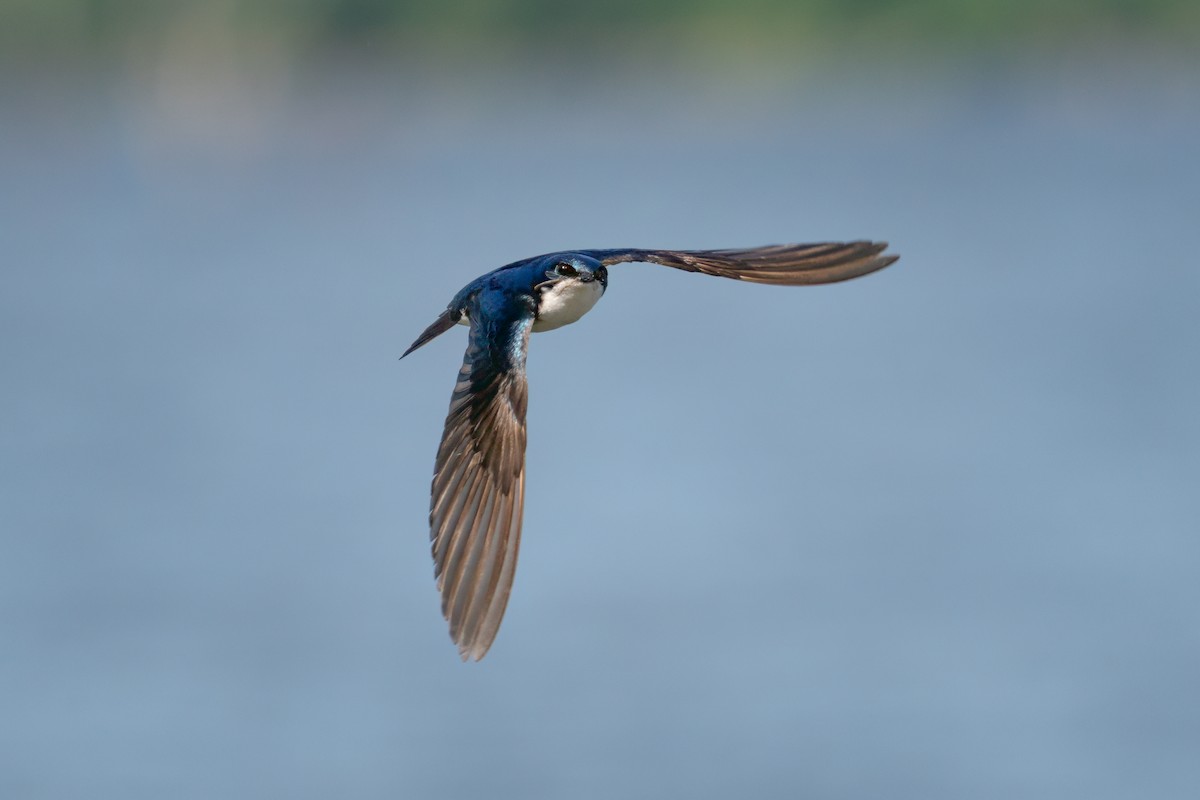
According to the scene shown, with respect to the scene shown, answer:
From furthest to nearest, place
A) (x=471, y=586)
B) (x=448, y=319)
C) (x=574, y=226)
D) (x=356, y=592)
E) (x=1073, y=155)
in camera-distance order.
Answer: (x=1073, y=155) < (x=574, y=226) < (x=356, y=592) < (x=448, y=319) < (x=471, y=586)

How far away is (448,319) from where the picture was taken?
3.58 metres

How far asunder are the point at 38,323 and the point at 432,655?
30.4 feet

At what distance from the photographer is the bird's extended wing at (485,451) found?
3.27 m

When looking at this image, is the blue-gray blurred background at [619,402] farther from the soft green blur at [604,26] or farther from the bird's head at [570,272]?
the bird's head at [570,272]

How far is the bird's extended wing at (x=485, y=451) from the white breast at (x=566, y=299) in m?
0.03

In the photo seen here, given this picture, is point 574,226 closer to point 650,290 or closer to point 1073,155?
point 650,290

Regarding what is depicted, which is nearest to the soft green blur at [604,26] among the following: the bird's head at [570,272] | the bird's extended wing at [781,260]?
the bird's extended wing at [781,260]

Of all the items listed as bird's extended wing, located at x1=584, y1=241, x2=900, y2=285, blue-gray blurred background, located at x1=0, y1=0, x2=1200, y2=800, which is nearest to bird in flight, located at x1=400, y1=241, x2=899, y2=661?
bird's extended wing, located at x1=584, y1=241, x2=900, y2=285

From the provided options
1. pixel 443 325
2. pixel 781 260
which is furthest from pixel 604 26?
pixel 443 325

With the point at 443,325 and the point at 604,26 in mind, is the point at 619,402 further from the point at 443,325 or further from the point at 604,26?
the point at 443,325

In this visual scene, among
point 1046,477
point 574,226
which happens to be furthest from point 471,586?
point 574,226

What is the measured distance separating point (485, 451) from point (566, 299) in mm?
305

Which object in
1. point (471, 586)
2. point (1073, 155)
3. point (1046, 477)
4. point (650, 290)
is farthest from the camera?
point (1073, 155)

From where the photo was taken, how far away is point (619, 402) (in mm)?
14961
